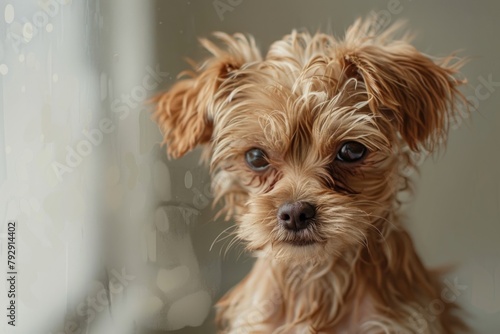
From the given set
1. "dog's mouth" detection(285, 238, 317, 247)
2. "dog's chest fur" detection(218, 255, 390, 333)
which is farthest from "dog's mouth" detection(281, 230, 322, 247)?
"dog's chest fur" detection(218, 255, 390, 333)

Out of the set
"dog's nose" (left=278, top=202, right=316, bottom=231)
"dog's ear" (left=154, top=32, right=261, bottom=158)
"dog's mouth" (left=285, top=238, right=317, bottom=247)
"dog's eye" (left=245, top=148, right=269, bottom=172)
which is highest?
"dog's ear" (left=154, top=32, right=261, bottom=158)

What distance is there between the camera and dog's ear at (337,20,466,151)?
0.91m

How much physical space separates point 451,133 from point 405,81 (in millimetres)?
128

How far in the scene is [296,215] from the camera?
0.85m

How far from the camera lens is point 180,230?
3.28 ft

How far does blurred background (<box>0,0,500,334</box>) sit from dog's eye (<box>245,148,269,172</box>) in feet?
0.30

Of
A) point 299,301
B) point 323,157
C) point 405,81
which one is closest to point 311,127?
point 323,157

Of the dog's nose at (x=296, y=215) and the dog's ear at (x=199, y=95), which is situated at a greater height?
the dog's ear at (x=199, y=95)

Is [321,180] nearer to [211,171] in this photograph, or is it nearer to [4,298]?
[211,171]

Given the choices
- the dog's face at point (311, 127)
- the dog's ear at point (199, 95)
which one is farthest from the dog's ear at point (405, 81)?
the dog's ear at point (199, 95)

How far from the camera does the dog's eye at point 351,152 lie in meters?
0.91

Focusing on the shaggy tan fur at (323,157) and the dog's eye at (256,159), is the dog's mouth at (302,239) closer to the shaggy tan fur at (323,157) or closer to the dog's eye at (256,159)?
the shaggy tan fur at (323,157)

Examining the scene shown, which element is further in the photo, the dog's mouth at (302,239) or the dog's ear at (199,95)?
the dog's ear at (199,95)

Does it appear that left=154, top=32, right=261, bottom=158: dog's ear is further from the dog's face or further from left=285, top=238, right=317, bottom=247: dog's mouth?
left=285, top=238, right=317, bottom=247: dog's mouth
